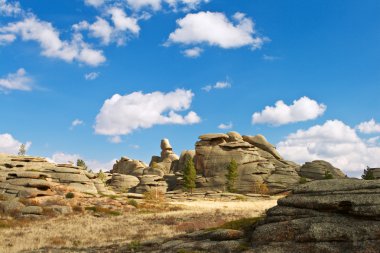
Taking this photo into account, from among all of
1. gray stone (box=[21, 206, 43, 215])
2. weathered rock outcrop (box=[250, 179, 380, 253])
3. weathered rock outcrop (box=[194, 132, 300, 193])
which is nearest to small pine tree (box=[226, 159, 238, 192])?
weathered rock outcrop (box=[194, 132, 300, 193])

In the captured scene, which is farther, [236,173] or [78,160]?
[78,160]

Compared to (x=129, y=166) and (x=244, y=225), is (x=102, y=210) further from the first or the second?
(x=129, y=166)

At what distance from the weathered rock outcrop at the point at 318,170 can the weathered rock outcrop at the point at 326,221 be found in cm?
9437

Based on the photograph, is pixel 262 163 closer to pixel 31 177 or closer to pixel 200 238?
pixel 31 177

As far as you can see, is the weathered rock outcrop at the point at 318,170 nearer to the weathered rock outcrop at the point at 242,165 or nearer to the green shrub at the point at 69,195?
the weathered rock outcrop at the point at 242,165

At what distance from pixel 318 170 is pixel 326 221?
101 metres

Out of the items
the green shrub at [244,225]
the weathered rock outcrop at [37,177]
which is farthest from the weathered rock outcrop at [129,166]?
the green shrub at [244,225]

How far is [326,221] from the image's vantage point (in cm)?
1959

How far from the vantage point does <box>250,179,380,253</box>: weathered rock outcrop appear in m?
18.0

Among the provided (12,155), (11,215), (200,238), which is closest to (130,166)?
(12,155)

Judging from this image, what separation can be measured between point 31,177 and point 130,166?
330 ft

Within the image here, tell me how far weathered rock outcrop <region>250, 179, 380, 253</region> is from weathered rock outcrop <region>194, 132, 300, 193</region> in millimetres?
82977

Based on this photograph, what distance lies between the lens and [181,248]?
2156cm

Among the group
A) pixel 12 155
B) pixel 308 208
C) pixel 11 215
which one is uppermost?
pixel 12 155
